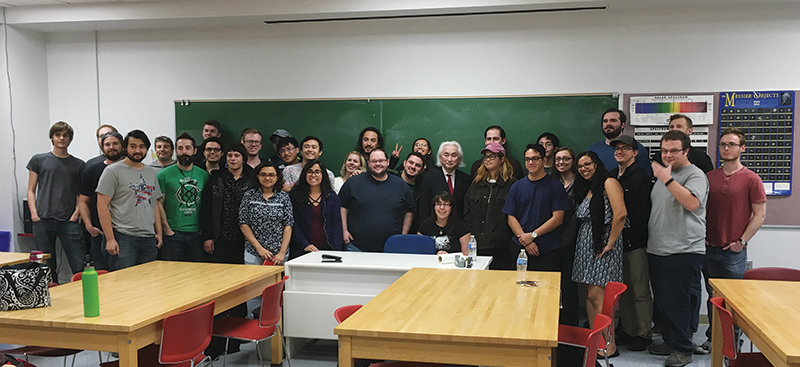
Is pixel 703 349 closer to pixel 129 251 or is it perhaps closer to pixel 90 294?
pixel 90 294

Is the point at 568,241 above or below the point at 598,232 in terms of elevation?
below

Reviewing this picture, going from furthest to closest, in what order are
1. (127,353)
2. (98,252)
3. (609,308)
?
(98,252) < (609,308) < (127,353)

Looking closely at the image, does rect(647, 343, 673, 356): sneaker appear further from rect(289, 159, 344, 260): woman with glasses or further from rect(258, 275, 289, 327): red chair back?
rect(258, 275, 289, 327): red chair back

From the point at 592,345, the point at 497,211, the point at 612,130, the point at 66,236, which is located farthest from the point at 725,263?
the point at 66,236

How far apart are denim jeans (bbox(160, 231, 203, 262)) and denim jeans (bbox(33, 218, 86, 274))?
1.19m

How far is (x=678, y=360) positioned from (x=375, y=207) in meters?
2.51

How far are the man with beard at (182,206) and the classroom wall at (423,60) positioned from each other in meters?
1.48

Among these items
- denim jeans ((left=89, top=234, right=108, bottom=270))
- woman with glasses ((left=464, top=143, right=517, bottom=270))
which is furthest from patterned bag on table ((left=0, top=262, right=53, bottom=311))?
woman with glasses ((left=464, top=143, right=517, bottom=270))

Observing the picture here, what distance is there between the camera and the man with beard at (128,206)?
4.32m

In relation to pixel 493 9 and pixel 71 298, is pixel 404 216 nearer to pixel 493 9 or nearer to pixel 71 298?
pixel 493 9

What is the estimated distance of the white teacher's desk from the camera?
3916mm

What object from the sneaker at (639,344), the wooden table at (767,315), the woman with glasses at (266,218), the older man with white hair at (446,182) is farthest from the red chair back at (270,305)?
the sneaker at (639,344)

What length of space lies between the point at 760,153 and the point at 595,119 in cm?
146

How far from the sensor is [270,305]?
3.45 m
